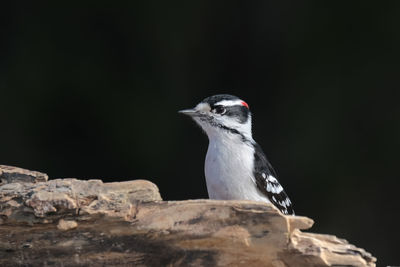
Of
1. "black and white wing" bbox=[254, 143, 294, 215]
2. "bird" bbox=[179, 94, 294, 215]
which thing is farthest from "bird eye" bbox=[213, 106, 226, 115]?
"black and white wing" bbox=[254, 143, 294, 215]

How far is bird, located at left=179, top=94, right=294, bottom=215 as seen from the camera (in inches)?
159

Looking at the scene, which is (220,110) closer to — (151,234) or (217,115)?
(217,115)

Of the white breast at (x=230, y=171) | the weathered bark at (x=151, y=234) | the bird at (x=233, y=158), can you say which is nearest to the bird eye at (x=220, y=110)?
the bird at (x=233, y=158)

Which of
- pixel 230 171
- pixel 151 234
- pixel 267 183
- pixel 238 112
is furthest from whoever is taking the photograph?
pixel 238 112

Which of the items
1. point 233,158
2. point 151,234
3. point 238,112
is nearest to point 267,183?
point 233,158

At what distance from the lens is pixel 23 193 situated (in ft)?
9.32

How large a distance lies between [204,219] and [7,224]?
0.97 metres

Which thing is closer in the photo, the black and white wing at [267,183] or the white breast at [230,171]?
the white breast at [230,171]

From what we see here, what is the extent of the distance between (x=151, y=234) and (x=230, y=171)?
1268 mm

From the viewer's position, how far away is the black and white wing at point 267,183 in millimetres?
4172

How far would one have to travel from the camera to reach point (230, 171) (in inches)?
159

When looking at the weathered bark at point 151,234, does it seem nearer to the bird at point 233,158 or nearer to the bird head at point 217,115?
the bird at point 233,158

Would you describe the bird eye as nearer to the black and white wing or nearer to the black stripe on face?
the black stripe on face

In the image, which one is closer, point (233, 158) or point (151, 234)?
point (151, 234)
